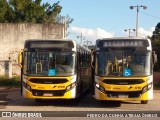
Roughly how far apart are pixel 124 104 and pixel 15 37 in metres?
18.9

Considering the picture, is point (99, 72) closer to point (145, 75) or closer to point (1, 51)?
point (145, 75)

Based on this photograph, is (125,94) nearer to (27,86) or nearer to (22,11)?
(27,86)

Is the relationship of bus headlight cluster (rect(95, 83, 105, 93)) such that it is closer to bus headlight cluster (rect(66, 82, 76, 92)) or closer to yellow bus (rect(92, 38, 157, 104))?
yellow bus (rect(92, 38, 157, 104))

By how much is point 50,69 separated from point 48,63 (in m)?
0.26

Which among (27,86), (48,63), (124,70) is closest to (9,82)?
(27,86)

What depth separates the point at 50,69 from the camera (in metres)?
16.7

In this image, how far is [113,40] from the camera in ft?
55.5

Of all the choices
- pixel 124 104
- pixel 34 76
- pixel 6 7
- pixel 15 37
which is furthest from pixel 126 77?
pixel 6 7

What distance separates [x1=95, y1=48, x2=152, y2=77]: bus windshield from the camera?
16250 mm

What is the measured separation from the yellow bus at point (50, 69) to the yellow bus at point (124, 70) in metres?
0.93

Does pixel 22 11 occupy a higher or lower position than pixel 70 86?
higher

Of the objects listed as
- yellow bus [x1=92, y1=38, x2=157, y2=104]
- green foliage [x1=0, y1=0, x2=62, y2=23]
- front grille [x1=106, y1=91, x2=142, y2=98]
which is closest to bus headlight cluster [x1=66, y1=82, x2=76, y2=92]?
yellow bus [x1=92, y1=38, x2=157, y2=104]

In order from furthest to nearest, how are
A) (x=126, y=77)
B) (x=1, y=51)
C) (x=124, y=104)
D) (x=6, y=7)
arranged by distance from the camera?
(x=6, y=7) < (x=1, y=51) < (x=124, y=104) < (x=126, y=77)

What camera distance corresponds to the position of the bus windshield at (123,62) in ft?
53.3
